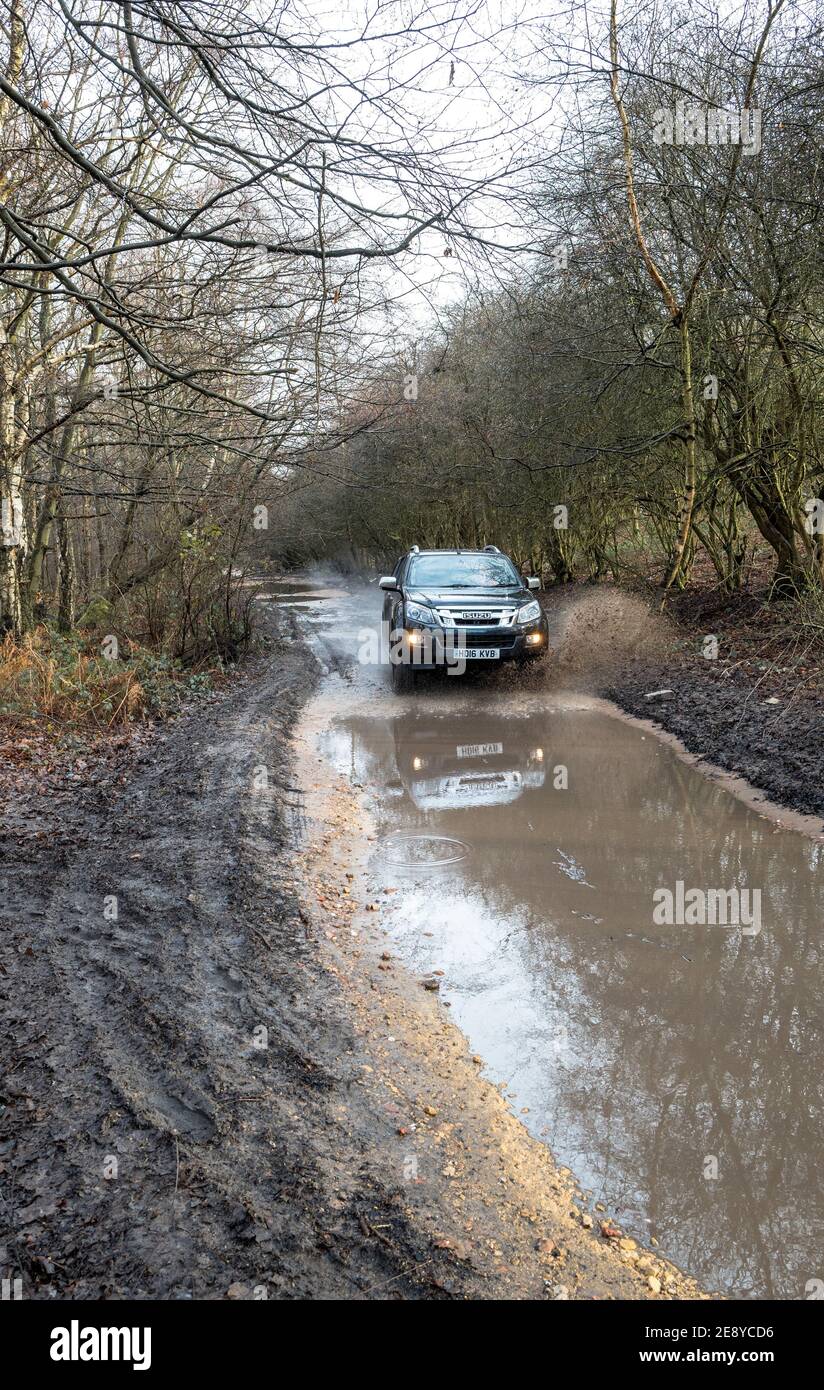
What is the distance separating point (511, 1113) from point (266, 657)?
14.0 metres

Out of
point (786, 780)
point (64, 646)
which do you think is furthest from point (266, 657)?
point (786, 780)

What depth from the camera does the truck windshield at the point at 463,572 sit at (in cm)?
1323

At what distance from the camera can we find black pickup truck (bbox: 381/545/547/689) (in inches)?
483

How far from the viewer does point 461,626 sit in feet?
40.1

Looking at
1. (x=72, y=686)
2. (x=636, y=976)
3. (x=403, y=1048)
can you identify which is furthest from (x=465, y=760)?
(x=403, y=1048)

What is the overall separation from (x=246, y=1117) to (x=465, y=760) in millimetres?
5959

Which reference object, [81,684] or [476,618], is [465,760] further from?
[81,684]

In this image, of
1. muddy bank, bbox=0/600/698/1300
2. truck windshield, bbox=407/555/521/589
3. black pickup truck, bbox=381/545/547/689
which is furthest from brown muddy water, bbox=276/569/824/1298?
truck windshield, bbox=407/555/521/589

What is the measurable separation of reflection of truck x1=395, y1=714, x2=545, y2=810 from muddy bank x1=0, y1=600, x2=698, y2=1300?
2045 mm

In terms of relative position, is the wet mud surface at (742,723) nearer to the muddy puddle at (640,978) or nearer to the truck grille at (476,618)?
the muddy puddle at (640,978)

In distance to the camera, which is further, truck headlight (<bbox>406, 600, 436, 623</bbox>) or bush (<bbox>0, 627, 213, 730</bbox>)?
truck headlight (<bbox>406, 600, 436, 623</bbox>)

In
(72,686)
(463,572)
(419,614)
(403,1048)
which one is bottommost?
(403,1048)

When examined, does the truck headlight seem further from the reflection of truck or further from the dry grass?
the dry grass

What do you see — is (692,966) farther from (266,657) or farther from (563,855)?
(266,657)
